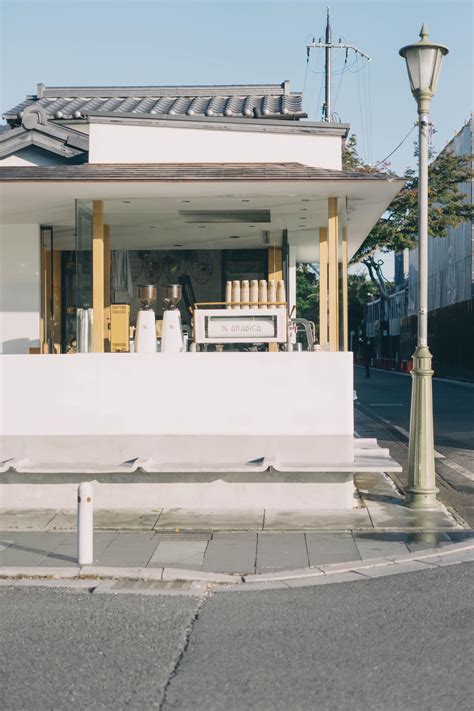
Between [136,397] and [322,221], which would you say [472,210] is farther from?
[136,397]

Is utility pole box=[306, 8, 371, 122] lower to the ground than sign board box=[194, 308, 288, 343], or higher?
higher

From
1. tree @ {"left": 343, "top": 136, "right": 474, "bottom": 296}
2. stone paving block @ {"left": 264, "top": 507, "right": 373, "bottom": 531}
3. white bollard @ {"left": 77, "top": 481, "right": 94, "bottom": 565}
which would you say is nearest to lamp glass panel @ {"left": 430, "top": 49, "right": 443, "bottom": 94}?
stone paving block @ {"left": 264, "top": 507, "right": 373, "bottom": 531}

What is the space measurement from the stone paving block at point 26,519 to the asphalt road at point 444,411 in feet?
22.7

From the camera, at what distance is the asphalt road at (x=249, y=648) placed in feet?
17.4

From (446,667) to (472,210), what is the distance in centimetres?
3118

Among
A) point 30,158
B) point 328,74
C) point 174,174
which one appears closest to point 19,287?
point 30,158

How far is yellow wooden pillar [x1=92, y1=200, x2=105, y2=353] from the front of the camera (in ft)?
41.3

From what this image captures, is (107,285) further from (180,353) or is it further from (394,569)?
(394,569)

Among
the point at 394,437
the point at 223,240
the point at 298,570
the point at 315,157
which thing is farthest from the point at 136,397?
the point at 394,437

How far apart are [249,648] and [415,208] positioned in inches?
1136

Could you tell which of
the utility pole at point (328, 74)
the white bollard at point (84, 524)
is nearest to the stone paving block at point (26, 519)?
the white bollard at point (84, 524)

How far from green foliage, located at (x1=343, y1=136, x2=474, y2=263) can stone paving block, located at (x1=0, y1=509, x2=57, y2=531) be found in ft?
76.5

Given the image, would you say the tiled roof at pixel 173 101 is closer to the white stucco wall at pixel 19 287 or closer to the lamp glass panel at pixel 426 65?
the white stucco wall at pixel 19 287

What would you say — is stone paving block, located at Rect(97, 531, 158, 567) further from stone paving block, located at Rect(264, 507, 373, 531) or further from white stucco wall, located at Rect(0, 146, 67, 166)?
white stucco wall, located at Rect(0, 146, 67, 166)
